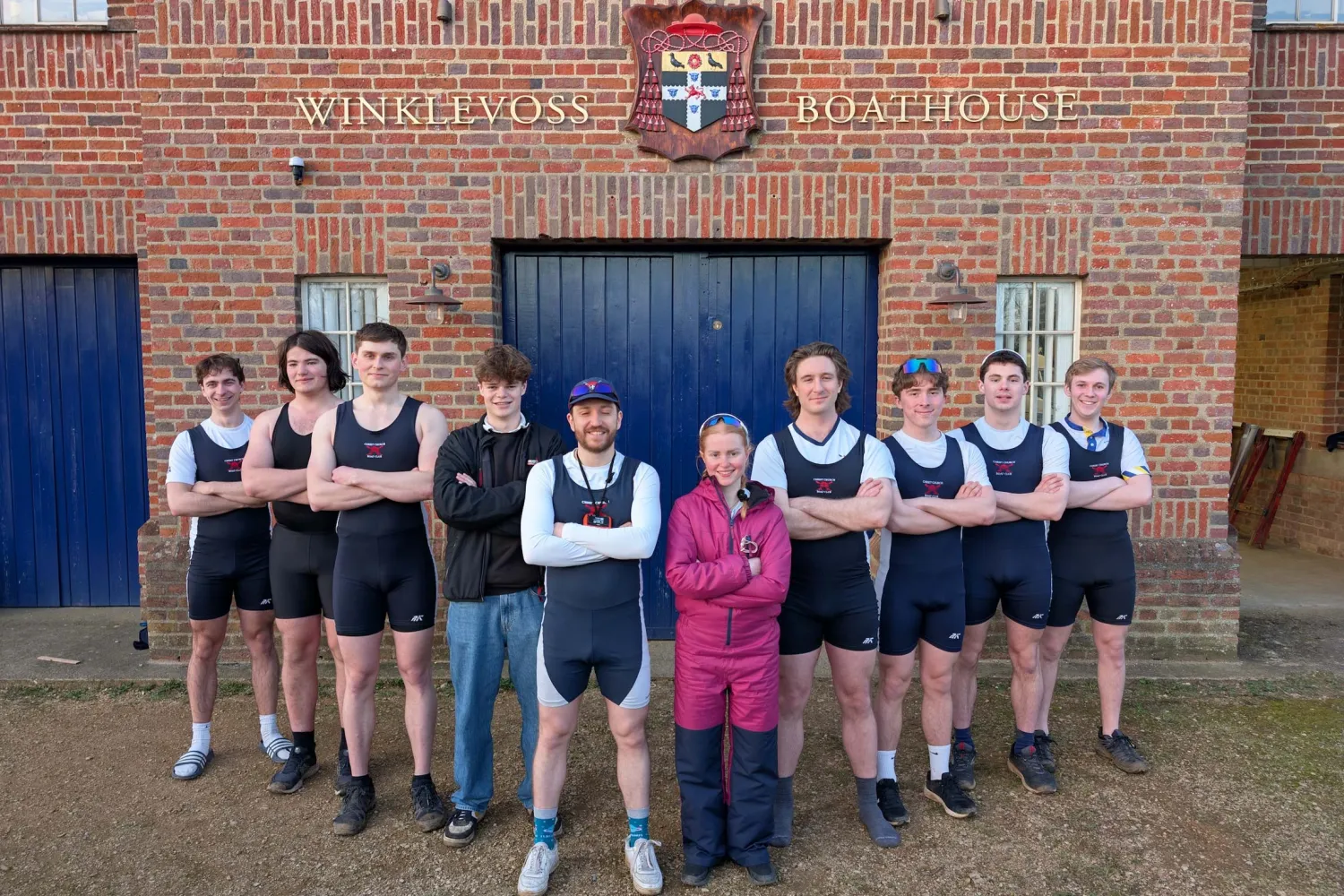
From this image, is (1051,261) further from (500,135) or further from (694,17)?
(500,135)

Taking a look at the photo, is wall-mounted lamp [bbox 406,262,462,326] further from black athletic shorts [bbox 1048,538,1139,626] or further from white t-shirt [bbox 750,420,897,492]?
black athletic shorts [bbox 1048,538,1139,626]

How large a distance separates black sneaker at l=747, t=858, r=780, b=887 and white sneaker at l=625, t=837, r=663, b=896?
1.13 feet

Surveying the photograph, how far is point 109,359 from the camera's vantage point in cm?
609

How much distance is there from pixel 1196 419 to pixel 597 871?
14.5ft

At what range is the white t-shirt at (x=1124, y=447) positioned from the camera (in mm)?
3906

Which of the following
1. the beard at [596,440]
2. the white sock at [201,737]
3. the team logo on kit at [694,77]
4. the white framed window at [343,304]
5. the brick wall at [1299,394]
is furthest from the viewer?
the brick wall at [1299,394]

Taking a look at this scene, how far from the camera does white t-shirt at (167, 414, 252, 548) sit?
3908mm

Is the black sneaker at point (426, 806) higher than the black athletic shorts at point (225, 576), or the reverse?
the black athletic shorts at point (225, 576)

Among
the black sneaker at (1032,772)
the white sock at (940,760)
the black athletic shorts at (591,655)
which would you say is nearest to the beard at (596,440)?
the black athletic shorts at (591,655)

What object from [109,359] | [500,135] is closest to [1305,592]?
[500,135]

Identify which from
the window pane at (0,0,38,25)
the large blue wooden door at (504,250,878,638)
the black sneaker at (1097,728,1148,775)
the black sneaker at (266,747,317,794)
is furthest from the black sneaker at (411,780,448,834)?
the window pane at (0,0,38,25)

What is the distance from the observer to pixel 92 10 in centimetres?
565

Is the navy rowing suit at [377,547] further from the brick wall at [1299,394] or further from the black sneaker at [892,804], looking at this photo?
the brick wall at [1299,394]

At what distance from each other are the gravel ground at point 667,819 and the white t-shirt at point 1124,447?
1.42m
